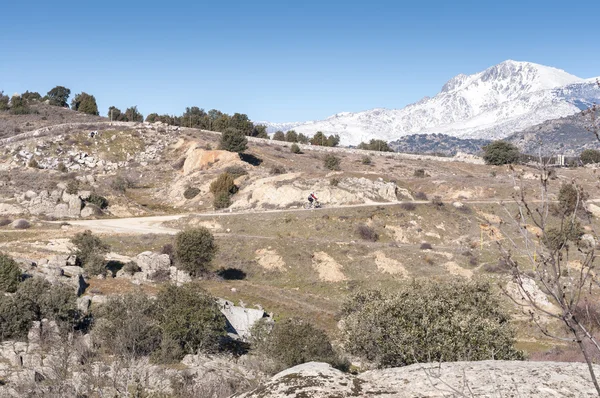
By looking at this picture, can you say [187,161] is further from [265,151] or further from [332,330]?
[332,330]

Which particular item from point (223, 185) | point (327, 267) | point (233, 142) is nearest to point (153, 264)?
point (327, 267)

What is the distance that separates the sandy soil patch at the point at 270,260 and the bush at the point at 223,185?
28.2 m

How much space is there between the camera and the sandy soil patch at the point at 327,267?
6003cm

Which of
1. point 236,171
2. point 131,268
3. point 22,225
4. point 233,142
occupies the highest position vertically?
point 233,142

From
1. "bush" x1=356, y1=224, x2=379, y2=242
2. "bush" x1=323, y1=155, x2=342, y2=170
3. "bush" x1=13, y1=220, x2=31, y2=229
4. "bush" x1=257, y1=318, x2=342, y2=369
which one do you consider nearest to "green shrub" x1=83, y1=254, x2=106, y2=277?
"bush" x1=257, y1=318, x2=342, y2=369

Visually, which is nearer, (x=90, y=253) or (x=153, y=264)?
(x=90, y=253)

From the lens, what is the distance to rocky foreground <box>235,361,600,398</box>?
30.1ft

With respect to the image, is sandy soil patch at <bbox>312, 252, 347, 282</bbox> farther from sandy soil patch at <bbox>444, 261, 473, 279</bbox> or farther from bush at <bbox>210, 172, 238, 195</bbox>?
bush at <bbox>210, 172, 238, 195</bbox>

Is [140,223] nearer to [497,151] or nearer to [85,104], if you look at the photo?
[497,151]

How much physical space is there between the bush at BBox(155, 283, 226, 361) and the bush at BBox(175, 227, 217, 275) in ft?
66.0

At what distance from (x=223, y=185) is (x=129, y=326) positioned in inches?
2554

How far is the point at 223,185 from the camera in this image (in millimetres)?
90750

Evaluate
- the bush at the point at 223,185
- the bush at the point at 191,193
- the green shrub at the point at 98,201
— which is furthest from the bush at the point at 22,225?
the bush at the point at 223,185

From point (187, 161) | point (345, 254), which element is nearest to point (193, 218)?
point (345, 254)
